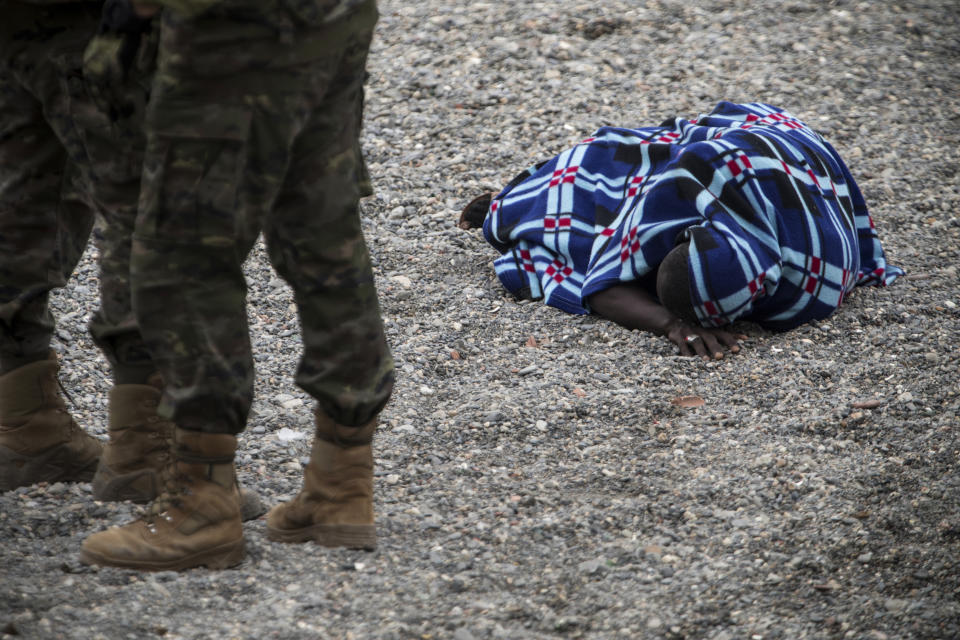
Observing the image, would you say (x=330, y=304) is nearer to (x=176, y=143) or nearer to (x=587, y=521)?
(x=176, y=143)

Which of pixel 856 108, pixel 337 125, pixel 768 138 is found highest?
pixel 337 125

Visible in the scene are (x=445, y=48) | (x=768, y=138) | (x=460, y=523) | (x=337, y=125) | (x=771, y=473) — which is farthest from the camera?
(x=445, y=48)

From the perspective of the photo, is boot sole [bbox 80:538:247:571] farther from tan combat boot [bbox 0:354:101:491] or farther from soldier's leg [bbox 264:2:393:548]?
tan combat boot [bbox 0:354:101:491]

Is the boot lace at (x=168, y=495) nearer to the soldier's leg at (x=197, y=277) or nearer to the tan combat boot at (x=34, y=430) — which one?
the soldier's leg at (x=197, y=277)

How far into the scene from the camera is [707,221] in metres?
3.67

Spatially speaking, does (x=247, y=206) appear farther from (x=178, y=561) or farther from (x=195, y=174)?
(x=178, y=561)

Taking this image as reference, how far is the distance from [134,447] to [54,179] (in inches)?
26.0

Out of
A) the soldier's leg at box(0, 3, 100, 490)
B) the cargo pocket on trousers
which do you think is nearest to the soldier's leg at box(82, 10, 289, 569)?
the cargo pocket on trousers

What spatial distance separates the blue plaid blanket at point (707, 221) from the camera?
11.9 feet

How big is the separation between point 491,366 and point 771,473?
1.08 m

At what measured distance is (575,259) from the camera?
4.01m

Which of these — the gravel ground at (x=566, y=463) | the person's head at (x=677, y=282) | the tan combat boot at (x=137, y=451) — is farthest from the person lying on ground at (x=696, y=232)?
the tan combat boot at (x=137, y=451)

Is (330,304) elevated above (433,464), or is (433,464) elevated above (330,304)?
(330,304)

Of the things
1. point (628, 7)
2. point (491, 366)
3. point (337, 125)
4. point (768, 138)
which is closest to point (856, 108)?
point (628, 7)
